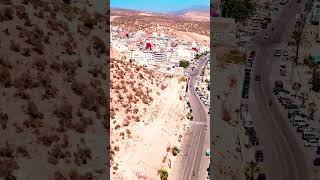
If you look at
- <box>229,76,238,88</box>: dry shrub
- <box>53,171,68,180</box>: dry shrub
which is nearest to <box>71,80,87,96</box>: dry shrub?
<box>53,171,68,180</box>: dry shrub

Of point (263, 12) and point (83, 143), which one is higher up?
point (263, 12)

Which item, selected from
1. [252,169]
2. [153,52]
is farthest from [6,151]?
[153,52]

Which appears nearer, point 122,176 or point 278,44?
point 122,176

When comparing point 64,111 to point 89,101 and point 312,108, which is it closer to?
point 89,101

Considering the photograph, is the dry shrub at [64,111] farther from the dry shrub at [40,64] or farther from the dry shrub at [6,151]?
the dry shrub at [6,151]

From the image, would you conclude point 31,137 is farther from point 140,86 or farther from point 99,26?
point 140,86

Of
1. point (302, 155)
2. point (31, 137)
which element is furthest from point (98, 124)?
point (302, 155)

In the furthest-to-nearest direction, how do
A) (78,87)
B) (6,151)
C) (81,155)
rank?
(78,87)
(81,155)
(6,151)
